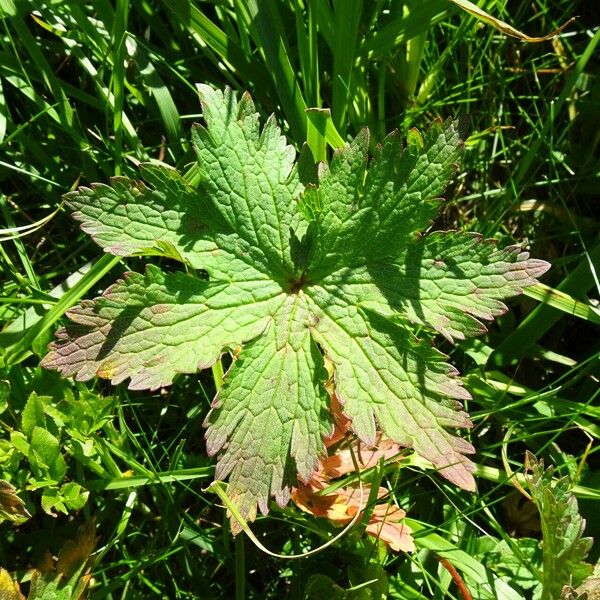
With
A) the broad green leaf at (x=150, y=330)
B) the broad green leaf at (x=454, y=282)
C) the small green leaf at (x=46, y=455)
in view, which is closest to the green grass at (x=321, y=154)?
the small green leaf at (x=46, y=455)

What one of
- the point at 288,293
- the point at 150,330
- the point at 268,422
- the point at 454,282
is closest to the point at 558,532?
the point at 454,282

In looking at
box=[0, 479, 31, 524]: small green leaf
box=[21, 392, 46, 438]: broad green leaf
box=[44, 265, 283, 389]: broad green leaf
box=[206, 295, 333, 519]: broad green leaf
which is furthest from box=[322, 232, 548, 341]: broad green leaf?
box=[0, 479, 31, 524]: small green leaf

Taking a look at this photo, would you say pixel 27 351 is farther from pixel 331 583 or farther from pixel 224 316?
pixel 331 583

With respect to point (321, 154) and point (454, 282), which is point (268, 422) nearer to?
point (454, 282)

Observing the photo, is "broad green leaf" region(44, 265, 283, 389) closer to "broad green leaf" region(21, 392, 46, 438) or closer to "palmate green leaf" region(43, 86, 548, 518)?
"palmate green leaf" region(43, 86, 548, 518)

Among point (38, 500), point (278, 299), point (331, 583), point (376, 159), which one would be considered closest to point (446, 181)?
point (376, 159)
